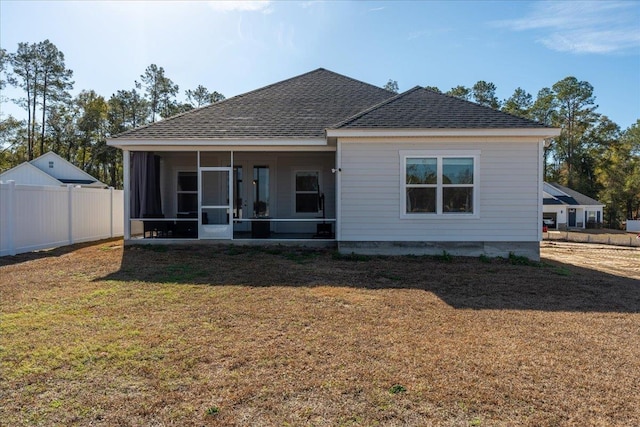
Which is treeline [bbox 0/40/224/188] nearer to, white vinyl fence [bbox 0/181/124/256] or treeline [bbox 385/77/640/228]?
white vinyl fence [bbox 0/181/124/256]

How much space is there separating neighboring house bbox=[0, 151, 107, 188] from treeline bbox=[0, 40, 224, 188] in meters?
6.94

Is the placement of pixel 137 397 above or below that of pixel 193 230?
below

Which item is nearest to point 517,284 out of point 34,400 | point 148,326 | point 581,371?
point 581,371

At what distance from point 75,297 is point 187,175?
7.60 meters

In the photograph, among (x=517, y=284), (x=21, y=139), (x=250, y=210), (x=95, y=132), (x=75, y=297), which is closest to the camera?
(x=75, y=297)

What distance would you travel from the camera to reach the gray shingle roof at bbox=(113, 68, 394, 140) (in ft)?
34.9

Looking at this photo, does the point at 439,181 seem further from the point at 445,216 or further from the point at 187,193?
the point at 187,193

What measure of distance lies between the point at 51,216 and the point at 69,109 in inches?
1339

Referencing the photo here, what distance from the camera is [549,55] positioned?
59.6 ft

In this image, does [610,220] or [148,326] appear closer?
[148,326]

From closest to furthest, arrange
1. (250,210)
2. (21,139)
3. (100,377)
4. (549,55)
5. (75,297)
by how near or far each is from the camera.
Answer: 1. (100,377)
2. (75,297)
3. (250,210)
4. (549,55)
5. (21,139)

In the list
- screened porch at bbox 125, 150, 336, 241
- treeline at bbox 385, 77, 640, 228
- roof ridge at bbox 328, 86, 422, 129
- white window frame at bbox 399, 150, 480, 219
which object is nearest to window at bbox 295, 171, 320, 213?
screened porch at bbox 125, 150, 336, 241

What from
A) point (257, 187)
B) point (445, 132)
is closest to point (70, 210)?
point (257, 187)

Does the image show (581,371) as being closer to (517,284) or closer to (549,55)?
(517,284)
